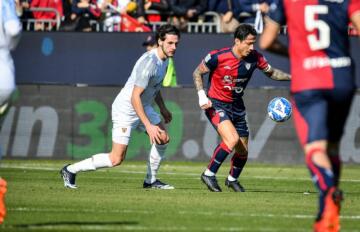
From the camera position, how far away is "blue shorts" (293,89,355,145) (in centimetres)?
928

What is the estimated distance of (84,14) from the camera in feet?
81.4

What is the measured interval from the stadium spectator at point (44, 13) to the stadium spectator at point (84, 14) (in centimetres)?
45

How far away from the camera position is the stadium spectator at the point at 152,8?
24.8 metres

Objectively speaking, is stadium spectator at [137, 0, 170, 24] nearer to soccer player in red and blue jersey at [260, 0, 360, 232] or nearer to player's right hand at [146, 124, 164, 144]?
player's right hand at [146, 124, 164, 144]

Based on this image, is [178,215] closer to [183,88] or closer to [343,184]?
[343,184]

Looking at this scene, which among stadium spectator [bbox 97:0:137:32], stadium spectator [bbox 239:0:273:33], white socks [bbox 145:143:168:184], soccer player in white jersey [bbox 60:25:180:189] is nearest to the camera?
soccer player in white jersey [bbox 60:25:180:189]

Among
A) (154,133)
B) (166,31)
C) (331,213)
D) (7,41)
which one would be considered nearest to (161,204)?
(154,133)

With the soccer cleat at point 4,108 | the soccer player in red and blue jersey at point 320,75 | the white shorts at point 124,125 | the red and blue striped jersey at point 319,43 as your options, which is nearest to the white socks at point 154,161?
the white shorts at point 124,125

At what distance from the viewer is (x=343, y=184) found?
17.8 m

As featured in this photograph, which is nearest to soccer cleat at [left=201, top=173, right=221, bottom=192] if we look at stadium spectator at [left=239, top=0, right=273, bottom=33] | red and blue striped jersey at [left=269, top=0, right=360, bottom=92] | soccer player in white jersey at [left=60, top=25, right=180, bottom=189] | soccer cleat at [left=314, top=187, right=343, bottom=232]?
soccer player in white jersey at [left=60, top=25, right=180, bottom=189]

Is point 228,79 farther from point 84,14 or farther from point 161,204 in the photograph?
point 84,14

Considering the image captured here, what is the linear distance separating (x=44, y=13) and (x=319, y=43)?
53.2ft

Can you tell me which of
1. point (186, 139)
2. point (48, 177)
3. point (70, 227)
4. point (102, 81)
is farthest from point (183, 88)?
point (70, 227)

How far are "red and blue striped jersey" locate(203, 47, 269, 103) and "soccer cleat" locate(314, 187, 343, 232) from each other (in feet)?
23.2
